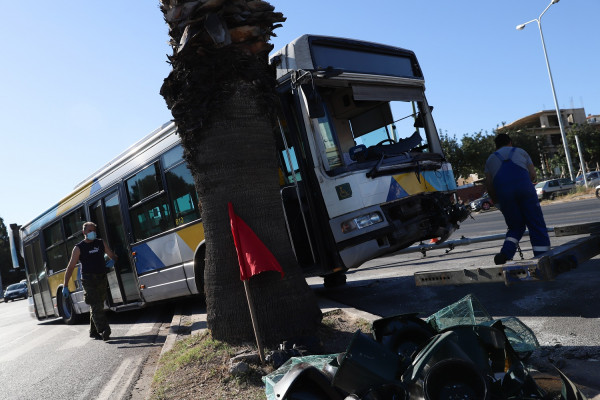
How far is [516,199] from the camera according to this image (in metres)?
5.36

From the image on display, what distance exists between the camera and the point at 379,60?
23.6 feet

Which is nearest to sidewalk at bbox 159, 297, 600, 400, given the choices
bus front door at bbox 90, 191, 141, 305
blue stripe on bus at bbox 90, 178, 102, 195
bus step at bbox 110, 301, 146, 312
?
bus step at bbox 110, 301, 146, 312

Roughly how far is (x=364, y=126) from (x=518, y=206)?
9.16 feet

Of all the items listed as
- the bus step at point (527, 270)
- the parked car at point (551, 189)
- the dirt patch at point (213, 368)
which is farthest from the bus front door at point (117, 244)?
the parked car at point (551, 189)

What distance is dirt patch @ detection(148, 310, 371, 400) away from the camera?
382 cm

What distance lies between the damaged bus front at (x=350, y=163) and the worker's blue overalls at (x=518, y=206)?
4.60 feet

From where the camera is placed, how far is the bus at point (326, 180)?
6.23 m

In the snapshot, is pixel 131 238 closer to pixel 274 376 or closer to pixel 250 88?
pixel 250 88

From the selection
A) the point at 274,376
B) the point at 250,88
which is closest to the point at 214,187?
the point at 250,88

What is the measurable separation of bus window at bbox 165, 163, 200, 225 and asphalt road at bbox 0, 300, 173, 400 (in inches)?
79.2

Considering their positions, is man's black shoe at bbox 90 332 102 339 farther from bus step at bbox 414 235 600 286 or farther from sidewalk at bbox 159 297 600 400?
bus step at bbox 414 235 600 286

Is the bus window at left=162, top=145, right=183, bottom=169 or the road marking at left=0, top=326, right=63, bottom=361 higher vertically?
the bus window at left=162, top=145, right=183, bottom=169

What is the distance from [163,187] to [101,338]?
2.99 metres

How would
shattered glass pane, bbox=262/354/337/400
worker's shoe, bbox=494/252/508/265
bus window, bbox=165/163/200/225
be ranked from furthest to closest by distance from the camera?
bus window, bbox=165/163/200/225
worker's shoe, bbox=494/252/508/265
shattered glass pane, bbox=262/354/337/400
